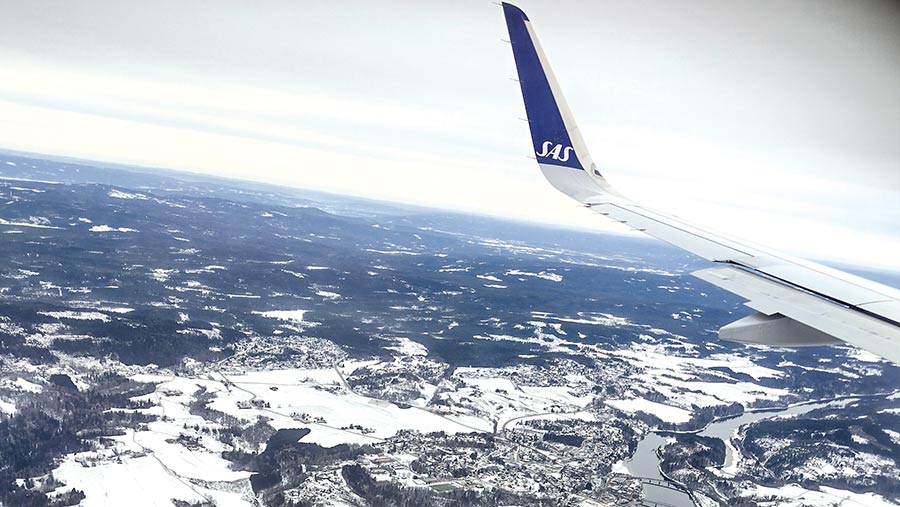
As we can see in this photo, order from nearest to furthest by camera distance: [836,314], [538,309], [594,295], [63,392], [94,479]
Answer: [836,314], [94,479], [63,392], [538,309], [594,295]

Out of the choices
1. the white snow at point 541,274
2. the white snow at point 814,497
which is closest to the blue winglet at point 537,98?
the white snow at point 814,497

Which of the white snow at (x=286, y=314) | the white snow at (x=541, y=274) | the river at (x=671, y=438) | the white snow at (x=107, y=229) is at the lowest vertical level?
the white snow at (x=286, y=314)

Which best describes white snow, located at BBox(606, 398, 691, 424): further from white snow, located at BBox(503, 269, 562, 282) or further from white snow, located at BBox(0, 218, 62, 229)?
white snow, located at BBox(0, 218, 62, 229)

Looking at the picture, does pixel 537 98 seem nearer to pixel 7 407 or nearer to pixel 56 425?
pixel 56 425

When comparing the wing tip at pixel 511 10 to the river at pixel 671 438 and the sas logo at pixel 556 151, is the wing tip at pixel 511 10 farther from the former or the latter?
the river at pixel 671 438

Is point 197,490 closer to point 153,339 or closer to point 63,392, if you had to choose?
point 63,392

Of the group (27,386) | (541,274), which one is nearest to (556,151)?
(27,386)

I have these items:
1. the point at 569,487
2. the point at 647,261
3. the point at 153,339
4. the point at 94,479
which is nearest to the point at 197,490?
the point at 94,479
